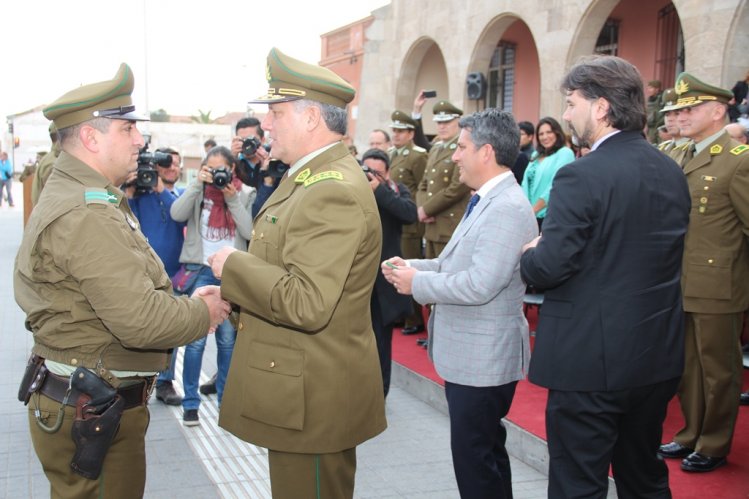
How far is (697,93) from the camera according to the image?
4.06m

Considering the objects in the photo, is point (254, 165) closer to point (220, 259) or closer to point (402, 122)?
point (402, 122)

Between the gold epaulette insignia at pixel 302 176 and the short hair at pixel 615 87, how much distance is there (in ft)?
3.43

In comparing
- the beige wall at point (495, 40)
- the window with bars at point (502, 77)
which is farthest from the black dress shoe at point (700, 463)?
the window with bars at point (502, 77)

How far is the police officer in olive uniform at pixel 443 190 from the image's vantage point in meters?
6.86

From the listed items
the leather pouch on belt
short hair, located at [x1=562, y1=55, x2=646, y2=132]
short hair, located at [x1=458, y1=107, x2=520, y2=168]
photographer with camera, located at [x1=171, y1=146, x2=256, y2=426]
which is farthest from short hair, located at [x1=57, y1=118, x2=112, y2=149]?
photographer with camera, located at [x1=171, y1=146, x2=256, y2=426]

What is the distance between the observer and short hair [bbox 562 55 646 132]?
2.58m

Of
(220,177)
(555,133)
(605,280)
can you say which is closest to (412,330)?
(555,133)

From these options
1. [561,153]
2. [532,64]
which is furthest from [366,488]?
[532,64]

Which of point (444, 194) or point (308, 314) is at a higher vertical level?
point (444, 194)

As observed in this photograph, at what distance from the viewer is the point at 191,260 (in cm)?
548

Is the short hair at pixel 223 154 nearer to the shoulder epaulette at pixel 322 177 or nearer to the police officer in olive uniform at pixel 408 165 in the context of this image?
the police officer in olive uniform at pixel 408 165

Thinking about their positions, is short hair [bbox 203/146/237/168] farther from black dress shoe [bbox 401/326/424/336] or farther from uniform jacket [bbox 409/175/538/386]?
black dress shoe [bbox 401/326/424/336]

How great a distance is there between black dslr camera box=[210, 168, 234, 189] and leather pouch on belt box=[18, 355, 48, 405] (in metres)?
2.66

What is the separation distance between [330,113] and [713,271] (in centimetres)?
267
